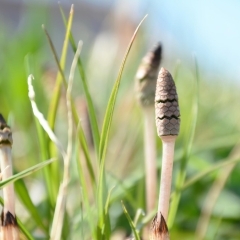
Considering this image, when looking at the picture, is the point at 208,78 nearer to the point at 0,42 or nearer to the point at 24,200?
the point at 0,42

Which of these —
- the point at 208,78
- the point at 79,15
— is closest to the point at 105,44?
the point at 208,78

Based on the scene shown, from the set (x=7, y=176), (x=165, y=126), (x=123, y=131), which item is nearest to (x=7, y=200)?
(x=7, y=176)

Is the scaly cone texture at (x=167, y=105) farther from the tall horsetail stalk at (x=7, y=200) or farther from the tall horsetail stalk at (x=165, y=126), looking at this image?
the tall horsetail stalk at (x=7, y=200)

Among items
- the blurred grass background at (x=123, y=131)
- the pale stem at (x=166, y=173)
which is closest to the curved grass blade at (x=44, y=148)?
the blurred grass background at (x=123, y=131)

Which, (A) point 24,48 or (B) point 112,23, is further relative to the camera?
(B) point 112,23

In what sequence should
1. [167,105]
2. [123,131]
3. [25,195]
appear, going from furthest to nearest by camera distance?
[123,131] → [25,195] → [167,105]

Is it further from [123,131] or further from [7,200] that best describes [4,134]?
Result: [123,131]
